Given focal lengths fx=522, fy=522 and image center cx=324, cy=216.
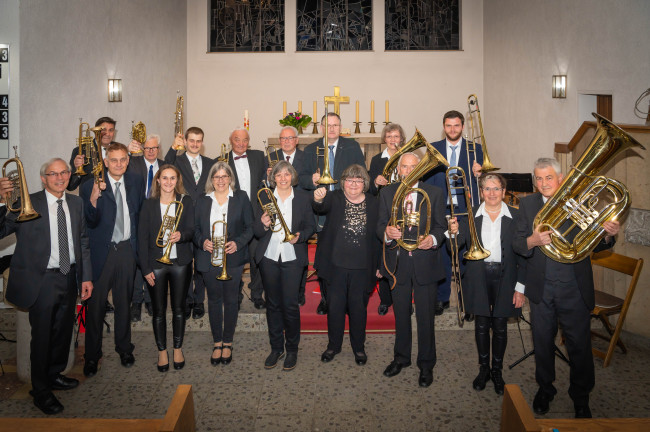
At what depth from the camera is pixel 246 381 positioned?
4520 mm

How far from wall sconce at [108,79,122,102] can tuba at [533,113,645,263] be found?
6.73 metres

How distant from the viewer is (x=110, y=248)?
15.1ft

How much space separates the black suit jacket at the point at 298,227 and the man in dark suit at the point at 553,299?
1.77 metres

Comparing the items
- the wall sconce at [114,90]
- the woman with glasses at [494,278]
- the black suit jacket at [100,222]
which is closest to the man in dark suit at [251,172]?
the black suit jacket at [100,222]

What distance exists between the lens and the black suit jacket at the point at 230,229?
4703 millimetres

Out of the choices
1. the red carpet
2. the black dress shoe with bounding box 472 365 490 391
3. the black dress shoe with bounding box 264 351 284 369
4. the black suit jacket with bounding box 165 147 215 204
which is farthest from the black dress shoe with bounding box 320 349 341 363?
the black suit jacket with bounding box 165 147 215 204

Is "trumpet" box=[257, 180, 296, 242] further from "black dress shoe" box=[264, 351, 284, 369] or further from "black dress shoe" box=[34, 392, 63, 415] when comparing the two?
"black dress shoe" box=[34, 392, 63, 415]

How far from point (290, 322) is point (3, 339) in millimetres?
3110

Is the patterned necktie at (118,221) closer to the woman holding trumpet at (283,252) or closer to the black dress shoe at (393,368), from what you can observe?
the woman holding trumpet at (283,252)

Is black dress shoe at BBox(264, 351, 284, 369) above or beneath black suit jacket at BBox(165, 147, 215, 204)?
beneath

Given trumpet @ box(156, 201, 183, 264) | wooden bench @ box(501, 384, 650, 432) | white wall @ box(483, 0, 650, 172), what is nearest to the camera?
wooden bench @ box(501, 384, 650, 432)

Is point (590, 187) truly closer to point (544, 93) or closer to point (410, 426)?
point (410, 426)

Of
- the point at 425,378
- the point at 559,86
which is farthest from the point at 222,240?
the point at 559,86

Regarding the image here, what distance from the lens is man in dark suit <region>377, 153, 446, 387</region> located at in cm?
430
